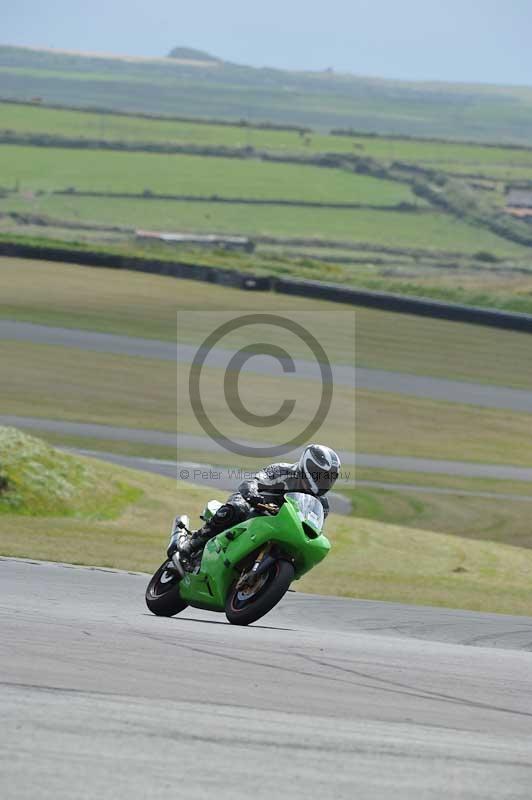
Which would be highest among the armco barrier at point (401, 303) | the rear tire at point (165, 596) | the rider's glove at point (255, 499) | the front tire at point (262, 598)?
the rider's glove at point (255, 499)

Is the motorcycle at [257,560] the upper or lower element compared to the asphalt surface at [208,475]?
upper

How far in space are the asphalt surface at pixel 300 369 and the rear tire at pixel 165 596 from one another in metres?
29.1

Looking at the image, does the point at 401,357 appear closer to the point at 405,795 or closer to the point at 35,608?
the point at 35,608

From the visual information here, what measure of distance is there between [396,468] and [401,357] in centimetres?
1468

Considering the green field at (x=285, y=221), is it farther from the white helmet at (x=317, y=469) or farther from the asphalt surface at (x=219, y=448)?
the white helmet at (x=317, y=469)

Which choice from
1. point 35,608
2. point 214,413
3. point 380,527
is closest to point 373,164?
point 214,413

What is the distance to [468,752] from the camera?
20.7 feet

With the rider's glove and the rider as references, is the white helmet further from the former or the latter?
the rider's glove

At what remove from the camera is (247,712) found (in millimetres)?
6859

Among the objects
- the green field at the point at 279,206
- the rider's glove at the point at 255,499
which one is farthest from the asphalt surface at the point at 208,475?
the green field at the point at 279,206

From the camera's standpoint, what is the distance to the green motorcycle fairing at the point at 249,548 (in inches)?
396

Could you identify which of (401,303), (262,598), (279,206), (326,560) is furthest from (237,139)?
(262,598)

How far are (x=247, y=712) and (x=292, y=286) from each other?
4515 cm

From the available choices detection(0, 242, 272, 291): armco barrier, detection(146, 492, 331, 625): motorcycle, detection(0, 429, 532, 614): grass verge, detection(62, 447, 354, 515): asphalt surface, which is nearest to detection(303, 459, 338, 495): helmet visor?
detection(146, 492, 331, 625): motorcycle
